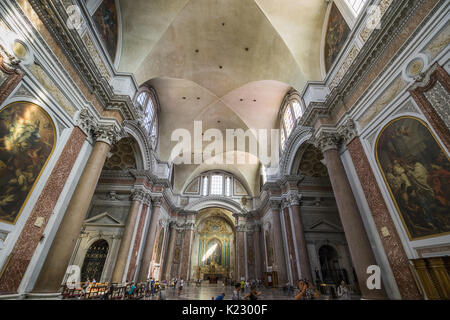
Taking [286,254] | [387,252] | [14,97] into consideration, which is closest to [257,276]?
[286,254]

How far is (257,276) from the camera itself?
18.1 m

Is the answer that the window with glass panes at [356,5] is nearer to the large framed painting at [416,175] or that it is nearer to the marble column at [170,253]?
the large framed painting at [416,175]

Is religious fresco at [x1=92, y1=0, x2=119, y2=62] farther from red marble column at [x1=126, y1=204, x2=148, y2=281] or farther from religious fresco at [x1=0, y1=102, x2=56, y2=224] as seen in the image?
red marble column at [x1=126, y1=204, x2=148, y2=281]

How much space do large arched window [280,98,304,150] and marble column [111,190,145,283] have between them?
10.4 meters

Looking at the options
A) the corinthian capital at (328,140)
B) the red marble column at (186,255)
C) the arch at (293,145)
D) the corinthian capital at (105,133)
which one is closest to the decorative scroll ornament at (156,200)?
the corinthian capital at (105,133)

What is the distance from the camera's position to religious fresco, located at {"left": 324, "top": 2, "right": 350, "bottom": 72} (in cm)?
793

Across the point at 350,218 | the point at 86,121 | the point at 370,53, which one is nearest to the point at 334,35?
the point at 370,53

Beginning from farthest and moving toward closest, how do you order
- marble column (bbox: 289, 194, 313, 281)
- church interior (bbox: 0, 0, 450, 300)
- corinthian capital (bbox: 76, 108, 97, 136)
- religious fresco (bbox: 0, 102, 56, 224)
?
marble column (bbox: 289, 194, 313, 281) < corinthian capital (bbox: 76, 108, 97, 136) < church interior (bbox: 0, 0, 450, 300) < religious fresco (bbox: 0, 102, 56, 224)

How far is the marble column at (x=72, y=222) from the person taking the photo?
212 inches

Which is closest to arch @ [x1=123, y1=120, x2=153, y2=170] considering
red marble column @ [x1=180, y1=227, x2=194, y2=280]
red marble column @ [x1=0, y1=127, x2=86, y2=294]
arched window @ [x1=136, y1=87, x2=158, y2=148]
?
arched window @ [x1=136, y1=87, x2=158, y2=148]

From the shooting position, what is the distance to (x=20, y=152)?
4887 millimetres

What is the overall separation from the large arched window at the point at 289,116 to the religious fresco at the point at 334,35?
3373 mm

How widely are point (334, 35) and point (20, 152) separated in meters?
11.5

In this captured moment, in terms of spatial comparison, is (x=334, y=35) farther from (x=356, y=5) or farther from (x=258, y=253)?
(x=258, y=253)
